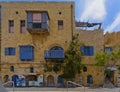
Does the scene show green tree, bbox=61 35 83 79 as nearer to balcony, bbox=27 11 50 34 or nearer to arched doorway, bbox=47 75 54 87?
arched doorway, bbox=47 75 54 87

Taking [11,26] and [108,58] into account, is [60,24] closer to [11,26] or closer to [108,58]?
[11,26]

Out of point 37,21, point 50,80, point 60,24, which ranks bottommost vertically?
point 50,80

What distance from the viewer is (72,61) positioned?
148ft

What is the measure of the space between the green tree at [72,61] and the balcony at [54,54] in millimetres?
1052

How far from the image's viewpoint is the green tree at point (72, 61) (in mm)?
45306

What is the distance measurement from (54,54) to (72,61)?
3906 millimetres

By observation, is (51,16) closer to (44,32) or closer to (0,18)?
(44,32)

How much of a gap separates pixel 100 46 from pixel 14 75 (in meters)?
13.7

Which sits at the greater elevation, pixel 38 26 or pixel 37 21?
pixel 37 21

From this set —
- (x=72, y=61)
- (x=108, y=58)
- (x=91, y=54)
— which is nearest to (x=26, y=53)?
(x=72, y=61)

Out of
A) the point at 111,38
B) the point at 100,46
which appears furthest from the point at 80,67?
the point at 111,38

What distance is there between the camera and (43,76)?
48125mm

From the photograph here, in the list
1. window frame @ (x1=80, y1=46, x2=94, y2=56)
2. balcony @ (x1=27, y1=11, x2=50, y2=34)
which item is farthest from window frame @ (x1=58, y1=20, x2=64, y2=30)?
window frame @ (x1=80, y1=46, x2=94, y2=56)

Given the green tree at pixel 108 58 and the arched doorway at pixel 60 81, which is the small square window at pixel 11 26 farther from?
the green tree at pixel 108 58
